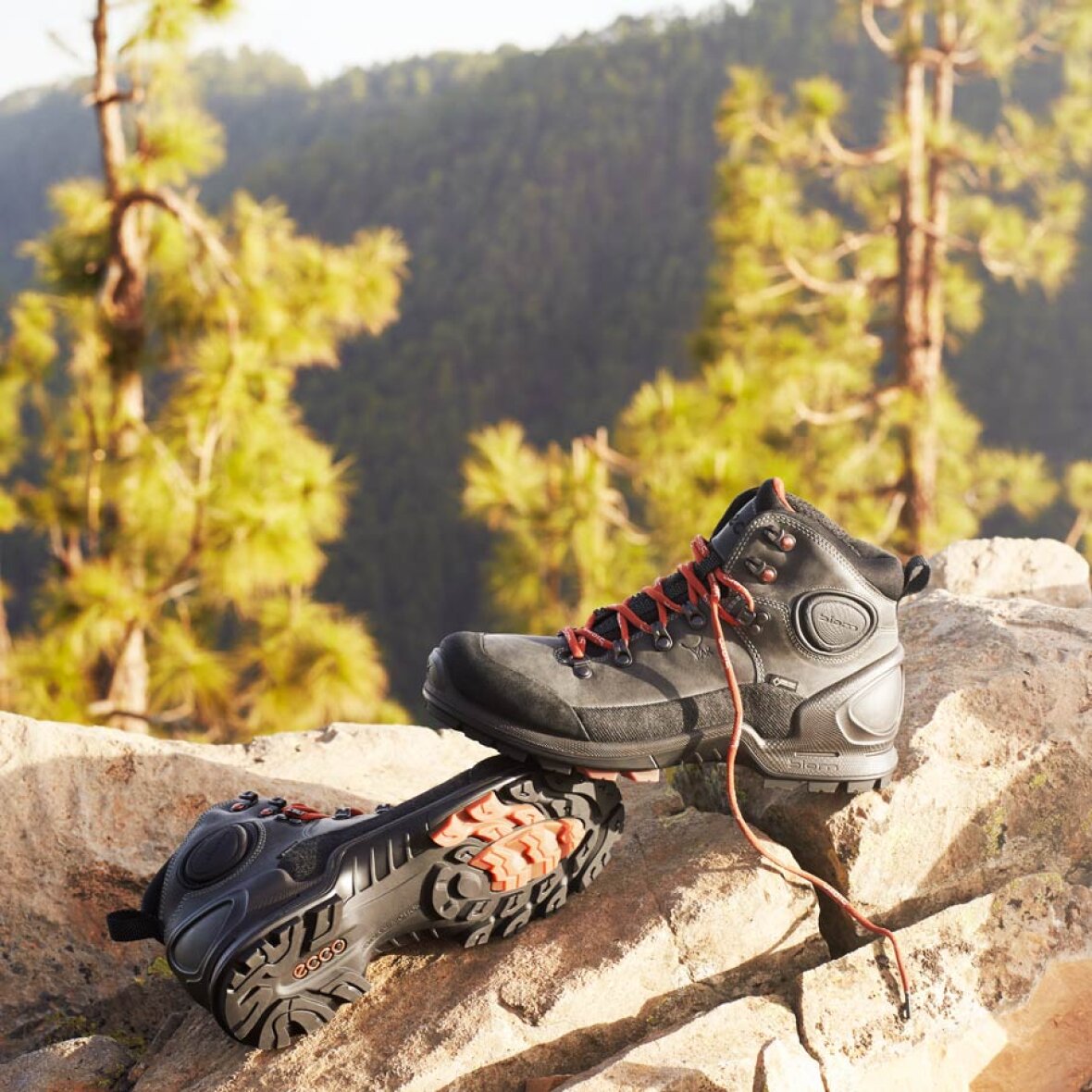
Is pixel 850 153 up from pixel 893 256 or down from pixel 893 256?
up

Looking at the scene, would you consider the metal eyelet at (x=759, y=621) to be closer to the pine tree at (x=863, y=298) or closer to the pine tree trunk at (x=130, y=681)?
the pine tree trunk at (x=130, y=681)

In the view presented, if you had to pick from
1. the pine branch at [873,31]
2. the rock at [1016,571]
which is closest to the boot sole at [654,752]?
the rock at [1016,571]

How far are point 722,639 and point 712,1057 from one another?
1.55 feet

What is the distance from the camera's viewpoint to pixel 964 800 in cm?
142

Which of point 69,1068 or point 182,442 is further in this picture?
point 182,442

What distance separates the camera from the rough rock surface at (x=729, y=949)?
1.23 meters

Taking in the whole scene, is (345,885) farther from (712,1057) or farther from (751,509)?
(751,509)

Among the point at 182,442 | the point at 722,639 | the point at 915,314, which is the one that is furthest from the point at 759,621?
the point at 915,314

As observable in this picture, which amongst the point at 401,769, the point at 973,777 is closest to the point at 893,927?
the point at 973,777

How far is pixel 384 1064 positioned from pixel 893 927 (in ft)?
2.14

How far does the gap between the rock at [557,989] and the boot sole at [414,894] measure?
0.04 m

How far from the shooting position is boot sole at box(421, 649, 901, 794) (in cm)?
131

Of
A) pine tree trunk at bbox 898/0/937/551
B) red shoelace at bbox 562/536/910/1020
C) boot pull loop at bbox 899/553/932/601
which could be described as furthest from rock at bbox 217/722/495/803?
pine tree trunk at bbox 898/0/937/551

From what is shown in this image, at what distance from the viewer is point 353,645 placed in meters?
4.15
